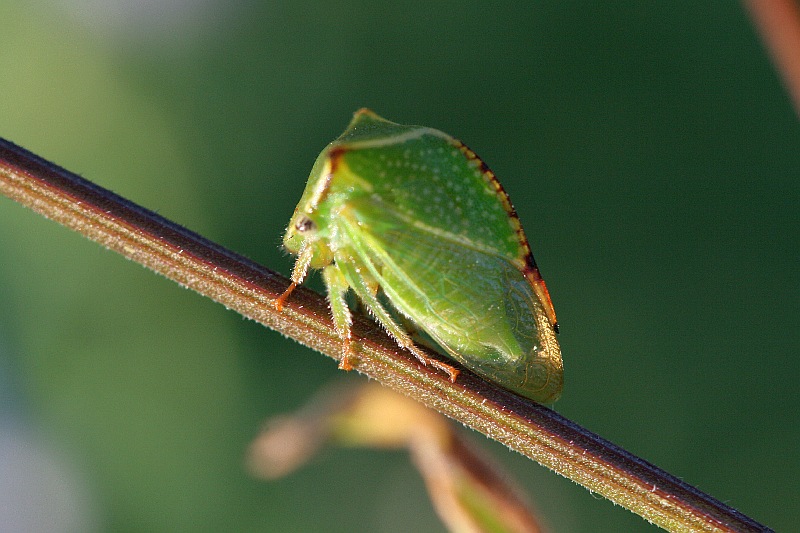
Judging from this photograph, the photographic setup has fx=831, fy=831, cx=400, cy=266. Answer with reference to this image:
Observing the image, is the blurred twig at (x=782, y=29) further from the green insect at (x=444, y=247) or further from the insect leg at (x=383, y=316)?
the insect leg at (x=383, y=316)

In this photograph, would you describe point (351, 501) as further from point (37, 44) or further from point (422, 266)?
point (37, 44)

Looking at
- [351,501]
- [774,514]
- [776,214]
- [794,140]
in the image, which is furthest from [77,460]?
[794,140]

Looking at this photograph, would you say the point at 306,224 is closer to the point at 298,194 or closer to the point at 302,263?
the point at 302,263

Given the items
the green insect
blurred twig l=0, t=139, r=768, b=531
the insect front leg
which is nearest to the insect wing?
the green insect

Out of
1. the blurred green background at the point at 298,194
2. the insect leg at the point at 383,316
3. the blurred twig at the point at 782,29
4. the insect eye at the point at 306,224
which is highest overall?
the blurred twig at the point at 782,29

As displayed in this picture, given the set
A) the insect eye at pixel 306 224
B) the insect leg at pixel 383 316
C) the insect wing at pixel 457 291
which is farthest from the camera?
the insect eye at pixel 306 224

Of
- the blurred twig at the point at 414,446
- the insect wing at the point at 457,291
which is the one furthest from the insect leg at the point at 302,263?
the blurred twig at the point at 414,446
